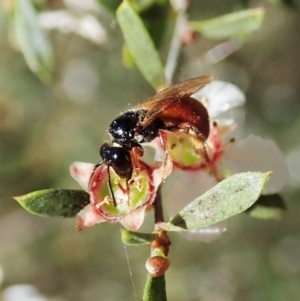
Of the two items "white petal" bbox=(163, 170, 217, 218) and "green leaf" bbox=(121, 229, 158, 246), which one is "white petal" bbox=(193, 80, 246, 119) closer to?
"white petal" bbox=(163, 170, 217, 218)

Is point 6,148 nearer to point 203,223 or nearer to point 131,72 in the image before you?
point 131,72

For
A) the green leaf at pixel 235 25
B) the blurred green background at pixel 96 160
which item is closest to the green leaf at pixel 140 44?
the green leaf at pixel 235 25

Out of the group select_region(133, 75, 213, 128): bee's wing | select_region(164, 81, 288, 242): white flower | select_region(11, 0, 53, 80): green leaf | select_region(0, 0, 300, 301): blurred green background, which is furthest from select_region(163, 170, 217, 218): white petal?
select_region(0, 0, 300, 301): blurred green background

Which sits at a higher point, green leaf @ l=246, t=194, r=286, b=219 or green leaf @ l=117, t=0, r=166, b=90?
green leaf @ l=117, t=0, r=166, b=90

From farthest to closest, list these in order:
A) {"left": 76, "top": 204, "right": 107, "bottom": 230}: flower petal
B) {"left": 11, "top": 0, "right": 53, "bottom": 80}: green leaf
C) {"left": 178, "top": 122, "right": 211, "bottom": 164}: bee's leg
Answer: {"left": 11, "top": 0, "right": 53, "bottom": 80}: green leaf → {"left": 178, "top": 122, "right": 211, "bottom": 164}: bee's leg → {"left": 76, "top": 204, "right": 107, "bottom": 230}: flower petal

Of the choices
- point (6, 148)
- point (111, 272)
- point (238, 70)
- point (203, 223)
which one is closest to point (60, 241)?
point (111, 272)

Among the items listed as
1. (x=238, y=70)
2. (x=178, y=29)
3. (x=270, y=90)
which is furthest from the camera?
(x=270, y=90)
